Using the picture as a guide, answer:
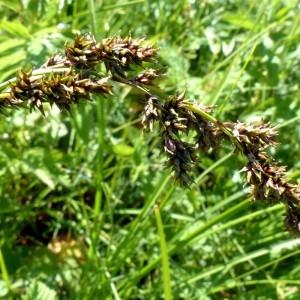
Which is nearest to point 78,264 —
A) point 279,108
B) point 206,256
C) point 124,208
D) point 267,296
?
point 124,208

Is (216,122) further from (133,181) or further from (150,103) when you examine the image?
(133,181)

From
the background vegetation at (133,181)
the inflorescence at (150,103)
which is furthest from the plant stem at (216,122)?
the background vegetation at (133,181)

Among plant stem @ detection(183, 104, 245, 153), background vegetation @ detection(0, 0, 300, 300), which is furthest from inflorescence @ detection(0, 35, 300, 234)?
background vegetation @ detection(0, 0, 300, 300)

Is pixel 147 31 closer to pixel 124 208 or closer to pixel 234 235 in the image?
A: pixel 124 208

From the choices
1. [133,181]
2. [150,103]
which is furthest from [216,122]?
[133,181]

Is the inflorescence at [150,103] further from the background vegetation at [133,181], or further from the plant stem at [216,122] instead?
the background vegetation at [133,181]

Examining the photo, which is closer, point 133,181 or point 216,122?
point 216,122

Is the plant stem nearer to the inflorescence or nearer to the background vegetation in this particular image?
the inflorescence
